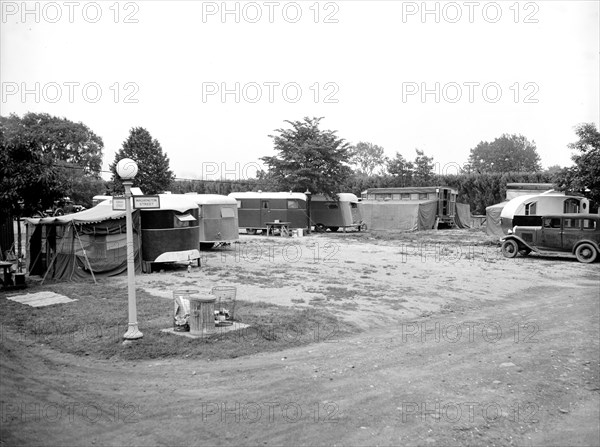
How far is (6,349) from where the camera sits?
8.93m

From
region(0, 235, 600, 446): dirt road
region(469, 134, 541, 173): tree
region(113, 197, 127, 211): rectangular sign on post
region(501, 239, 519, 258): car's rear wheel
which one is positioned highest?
region(469, 134, 541, 173): tree

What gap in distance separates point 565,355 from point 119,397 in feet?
21.5

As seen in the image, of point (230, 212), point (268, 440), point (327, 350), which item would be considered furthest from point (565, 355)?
point (230, 212)

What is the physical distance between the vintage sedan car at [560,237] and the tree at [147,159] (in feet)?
137

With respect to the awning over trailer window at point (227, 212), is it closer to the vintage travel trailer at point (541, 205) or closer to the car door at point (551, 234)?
the vintage travel trailer at point (541, 205)

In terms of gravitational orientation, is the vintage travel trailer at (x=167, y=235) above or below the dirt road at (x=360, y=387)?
above

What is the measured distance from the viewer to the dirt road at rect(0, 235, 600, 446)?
5.61 metres

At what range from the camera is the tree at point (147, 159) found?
5700 centimetres

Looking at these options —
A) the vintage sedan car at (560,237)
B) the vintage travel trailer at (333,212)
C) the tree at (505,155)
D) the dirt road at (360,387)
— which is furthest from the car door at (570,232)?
the tree at (505,155)

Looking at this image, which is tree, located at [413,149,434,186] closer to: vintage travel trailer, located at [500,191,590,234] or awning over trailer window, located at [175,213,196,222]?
vintage travel trailer, located at [500,191,590,234]

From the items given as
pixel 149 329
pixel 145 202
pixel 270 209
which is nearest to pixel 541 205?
pixel 270 209

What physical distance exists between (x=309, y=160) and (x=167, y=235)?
903 inches

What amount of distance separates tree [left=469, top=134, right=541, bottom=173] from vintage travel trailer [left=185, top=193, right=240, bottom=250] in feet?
194

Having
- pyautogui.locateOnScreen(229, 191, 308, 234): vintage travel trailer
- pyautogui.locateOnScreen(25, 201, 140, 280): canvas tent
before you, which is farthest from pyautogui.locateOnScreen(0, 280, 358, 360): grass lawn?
pyautogui.locateOnScreen(229, 191, 308, 234): vintage travel trailer
